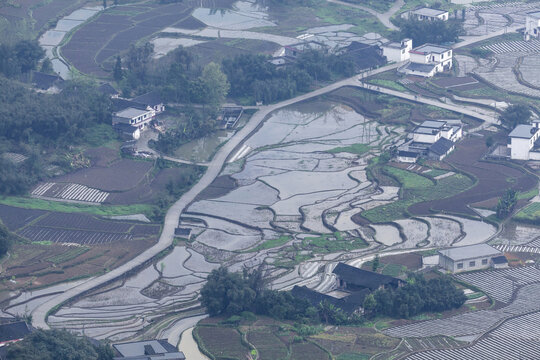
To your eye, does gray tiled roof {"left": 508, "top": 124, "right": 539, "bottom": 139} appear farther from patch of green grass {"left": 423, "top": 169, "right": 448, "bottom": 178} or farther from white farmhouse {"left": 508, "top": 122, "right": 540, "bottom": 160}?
patch of green grass {"left": 423, "top": 169, "right": 448, "bottom": 178}

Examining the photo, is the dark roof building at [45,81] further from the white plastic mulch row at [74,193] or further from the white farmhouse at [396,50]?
the white farmhouse at [396,50]

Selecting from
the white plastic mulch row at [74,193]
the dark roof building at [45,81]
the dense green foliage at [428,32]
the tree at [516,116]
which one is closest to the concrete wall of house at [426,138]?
the tree at [516,116]

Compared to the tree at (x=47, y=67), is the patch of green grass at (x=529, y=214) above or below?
below

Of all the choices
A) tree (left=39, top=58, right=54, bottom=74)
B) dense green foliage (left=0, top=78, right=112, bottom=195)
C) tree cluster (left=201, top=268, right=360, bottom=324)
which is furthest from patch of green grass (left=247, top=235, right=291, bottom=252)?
tree (left=39, top=58, right=54, bottom=74)

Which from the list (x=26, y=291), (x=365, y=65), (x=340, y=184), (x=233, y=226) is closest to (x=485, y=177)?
(x=340, y=184)

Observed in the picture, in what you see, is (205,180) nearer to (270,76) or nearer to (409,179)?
(409,179)

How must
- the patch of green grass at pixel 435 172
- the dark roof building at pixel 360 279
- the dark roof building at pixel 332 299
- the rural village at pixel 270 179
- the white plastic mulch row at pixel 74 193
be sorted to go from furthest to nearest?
the patch of green grass at pixel 435 172 → the white plastic mulch row at pixel 74 193 → the dark roof building at pixel 360 279 → the dark roof building at pixel 332 299 → the rural village at pixel 270 179

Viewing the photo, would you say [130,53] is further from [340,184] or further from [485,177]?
[485,177]

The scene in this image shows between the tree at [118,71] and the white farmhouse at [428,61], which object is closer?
the tree at [118,71]
